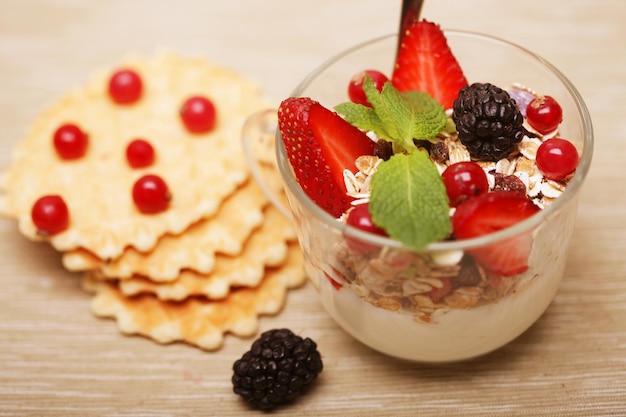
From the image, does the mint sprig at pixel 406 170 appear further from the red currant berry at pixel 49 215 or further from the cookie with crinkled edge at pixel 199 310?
the red currant berry at pixel 49 215

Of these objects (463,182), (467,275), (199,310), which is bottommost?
(199,310)

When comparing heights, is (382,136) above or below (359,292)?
above

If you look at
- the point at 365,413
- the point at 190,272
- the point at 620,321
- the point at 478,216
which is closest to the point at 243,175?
the point at 190,272

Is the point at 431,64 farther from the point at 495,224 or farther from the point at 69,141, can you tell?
the point at 69,141

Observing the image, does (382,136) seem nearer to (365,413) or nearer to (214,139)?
(365,413)

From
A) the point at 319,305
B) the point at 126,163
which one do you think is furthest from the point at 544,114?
the point at 126,163

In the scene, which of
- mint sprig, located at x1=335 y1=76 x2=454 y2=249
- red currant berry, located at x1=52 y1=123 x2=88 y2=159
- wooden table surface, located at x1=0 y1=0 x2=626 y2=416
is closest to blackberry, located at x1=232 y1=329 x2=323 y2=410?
wooden table surface, located at x1=0 y1=0 x2=626 y2=416
